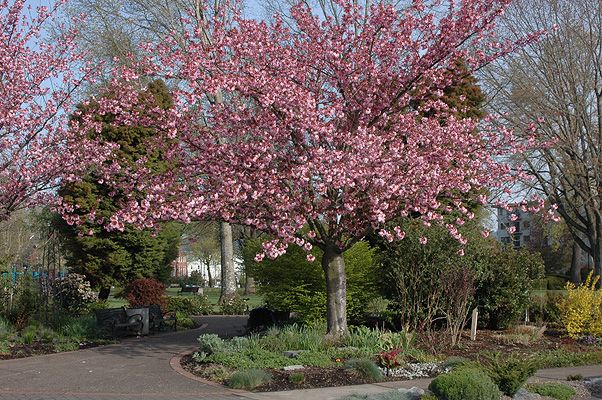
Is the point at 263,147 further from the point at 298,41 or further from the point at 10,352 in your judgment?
the point at 10,352

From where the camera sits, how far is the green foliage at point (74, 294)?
18312 millimetres

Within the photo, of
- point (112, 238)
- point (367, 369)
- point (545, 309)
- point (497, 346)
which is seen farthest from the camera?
point (112, 238)

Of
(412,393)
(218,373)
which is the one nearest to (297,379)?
(218,373)

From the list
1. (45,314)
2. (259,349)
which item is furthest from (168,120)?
(45,314)

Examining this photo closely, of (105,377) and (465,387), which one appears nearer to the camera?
(465,387)

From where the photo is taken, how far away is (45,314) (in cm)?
1487

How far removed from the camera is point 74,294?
61.4ft

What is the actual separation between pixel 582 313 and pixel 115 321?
10175 mm

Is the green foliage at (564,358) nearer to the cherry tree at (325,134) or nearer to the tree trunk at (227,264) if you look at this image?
the cherry tree at (325,134)

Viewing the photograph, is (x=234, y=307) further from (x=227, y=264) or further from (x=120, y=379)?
(x=120, y=379)

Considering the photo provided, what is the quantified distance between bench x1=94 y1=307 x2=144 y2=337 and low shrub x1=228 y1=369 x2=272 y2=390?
6.44 metres

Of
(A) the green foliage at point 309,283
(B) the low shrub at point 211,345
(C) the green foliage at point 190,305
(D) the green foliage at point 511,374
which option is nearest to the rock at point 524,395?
(D) the green foliage at point 511,374

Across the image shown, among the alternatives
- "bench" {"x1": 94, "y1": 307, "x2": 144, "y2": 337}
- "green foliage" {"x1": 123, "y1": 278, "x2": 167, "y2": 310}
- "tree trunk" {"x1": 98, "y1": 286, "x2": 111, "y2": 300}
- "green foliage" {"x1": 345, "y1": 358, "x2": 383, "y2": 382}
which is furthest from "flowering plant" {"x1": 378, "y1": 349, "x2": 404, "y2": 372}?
"tree trunk" {"x1": 98, "y1": 286, "x2": 111, "y2": 300}

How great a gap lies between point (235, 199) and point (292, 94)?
6.19 feet
